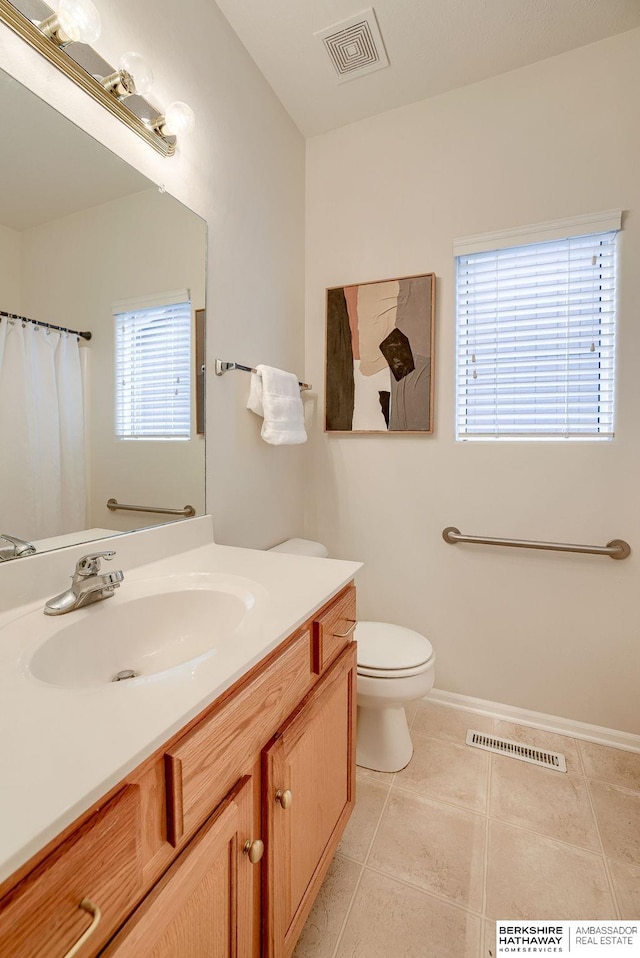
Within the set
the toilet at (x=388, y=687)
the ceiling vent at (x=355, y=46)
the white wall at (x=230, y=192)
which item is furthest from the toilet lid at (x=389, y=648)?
the ceiling vent at (x=355, y=46)

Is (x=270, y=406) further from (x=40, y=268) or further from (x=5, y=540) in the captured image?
(x=5, y=540)

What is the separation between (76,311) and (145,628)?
2.45 ft

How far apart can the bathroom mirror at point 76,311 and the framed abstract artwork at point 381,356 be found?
2.86ft

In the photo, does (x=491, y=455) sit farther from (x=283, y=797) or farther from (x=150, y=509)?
(x=283, y=797)

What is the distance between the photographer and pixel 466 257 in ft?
6.03

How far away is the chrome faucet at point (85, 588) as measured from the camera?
851 millimetres

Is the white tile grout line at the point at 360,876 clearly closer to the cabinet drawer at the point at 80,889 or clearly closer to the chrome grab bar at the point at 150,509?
the cabinet drawer at the point at 80,889

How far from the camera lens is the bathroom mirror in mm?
882

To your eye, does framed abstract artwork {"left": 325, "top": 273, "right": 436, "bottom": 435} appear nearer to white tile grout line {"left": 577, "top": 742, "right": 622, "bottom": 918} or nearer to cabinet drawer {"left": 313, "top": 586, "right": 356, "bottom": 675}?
cabinet drawer {"left": 313, "top": 586, "right": 356, "bottom": 675}

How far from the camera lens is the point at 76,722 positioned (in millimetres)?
515

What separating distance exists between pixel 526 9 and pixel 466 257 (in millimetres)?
765

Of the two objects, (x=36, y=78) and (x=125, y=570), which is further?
(x=125, y=570)

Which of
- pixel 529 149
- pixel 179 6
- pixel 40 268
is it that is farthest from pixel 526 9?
pixel 40 268

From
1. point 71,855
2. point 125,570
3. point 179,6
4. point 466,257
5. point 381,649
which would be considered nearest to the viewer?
point 71,855
